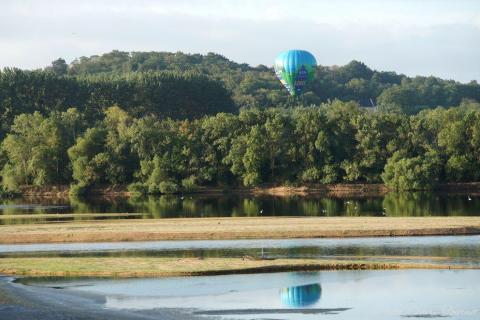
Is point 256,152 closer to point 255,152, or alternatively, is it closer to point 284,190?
point 255,152

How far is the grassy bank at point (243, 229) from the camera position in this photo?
238 feet

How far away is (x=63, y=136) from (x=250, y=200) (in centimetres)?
4571

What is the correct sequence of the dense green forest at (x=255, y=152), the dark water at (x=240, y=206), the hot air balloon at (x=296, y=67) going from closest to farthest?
1. the dark water at (x=240, y=206)
2. the dense green forest at (x=255, y=152)
3. the hot air balloon at (x=296, y=67)

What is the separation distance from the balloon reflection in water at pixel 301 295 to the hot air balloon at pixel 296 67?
145791mm

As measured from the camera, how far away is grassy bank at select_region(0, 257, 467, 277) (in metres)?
54.4

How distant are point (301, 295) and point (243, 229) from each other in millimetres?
30086

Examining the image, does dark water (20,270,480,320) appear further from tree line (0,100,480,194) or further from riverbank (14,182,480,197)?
tree line (0,100,480,194)

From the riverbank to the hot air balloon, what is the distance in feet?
166

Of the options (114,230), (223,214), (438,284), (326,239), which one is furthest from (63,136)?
(438,284)

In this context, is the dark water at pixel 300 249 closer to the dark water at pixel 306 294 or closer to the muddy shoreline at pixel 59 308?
the dark water at pixel 306 294

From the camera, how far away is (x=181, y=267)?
55562 millimetres

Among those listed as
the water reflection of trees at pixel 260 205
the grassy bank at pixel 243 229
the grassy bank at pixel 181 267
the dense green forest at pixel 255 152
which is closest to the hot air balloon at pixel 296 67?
the dense green forest at pixel 255 152

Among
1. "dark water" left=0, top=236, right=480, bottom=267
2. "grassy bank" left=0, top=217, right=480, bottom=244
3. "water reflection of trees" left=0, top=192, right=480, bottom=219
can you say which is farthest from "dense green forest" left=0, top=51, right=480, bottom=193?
"dark water" left=0, top=236, right=480, bottom=267

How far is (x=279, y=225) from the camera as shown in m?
79.5
